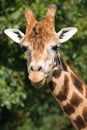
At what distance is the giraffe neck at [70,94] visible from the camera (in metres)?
6.03

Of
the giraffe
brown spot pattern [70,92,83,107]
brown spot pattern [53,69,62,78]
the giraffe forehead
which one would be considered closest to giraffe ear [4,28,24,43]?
the giraffe

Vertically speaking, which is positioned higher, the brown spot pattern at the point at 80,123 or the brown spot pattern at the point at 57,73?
the brown spot pattern at the point at 57,73

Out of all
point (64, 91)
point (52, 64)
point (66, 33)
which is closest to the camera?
point (52, 64)

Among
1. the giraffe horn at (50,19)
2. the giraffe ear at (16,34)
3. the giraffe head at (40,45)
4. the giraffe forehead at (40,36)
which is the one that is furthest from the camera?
the giraffe ear at (16,34)

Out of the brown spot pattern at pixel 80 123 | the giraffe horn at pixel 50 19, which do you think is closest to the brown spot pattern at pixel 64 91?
the brown spot pattern at pixel 80 123

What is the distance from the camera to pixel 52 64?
578 centimetres

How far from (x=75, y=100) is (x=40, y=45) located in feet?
2.61

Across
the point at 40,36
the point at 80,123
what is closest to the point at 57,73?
the point at 40,36

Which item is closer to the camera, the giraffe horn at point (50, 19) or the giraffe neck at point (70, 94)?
the giraffe horn at point (50, 19)

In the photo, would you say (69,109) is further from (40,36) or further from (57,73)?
(40,36)

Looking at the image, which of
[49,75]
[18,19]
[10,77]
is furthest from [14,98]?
[49,75]

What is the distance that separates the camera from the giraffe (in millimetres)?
5602

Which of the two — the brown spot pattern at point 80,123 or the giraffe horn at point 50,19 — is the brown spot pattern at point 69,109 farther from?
the giraffe horn at point 50,19

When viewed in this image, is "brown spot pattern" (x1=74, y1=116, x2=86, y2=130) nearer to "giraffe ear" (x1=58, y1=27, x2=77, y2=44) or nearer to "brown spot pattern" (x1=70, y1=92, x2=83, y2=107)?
"brown spot pattern" (x1=70, y1=92, x2=83, y2=107)
